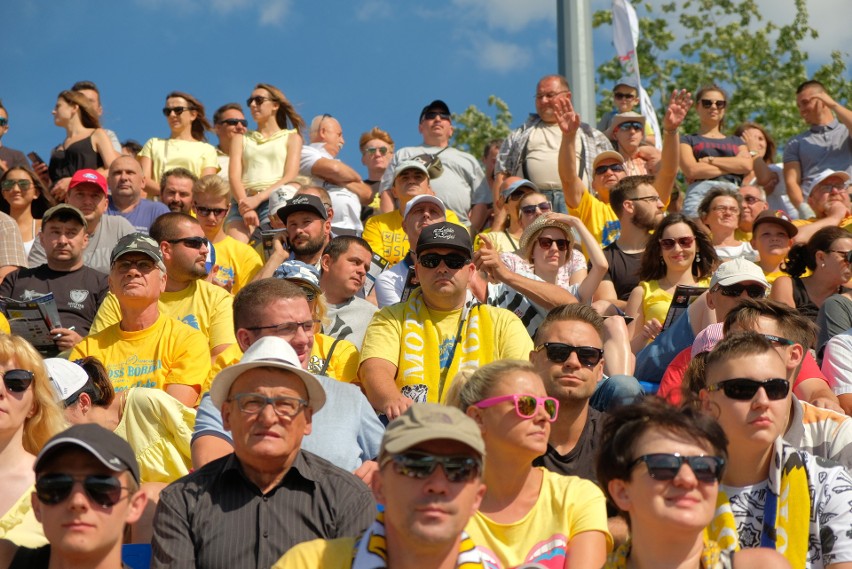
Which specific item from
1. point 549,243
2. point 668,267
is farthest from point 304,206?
point 668,267

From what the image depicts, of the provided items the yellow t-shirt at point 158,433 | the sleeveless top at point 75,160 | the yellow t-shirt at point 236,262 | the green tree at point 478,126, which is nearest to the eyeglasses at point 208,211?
the yellow t-shirt at point 236,262

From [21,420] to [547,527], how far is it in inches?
84.3

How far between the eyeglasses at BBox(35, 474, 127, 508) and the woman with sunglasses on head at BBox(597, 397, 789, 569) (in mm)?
1655

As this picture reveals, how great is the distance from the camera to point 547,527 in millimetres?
4238

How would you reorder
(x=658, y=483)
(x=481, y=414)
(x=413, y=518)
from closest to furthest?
(x=413, y=518), (x=658, y=483), (x=481, y=414)

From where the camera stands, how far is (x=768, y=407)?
4.37 m

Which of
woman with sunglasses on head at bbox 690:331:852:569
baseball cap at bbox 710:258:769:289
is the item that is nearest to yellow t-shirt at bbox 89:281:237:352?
baseball cap at bbox 710:258:769:289

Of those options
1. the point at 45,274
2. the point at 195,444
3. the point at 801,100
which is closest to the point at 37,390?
the point at 195,444

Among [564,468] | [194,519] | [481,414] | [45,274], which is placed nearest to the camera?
[194,519]

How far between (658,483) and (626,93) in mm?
9959

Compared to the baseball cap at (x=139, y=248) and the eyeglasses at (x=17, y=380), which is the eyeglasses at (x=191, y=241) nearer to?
the baseball cap at (x=139, y=248)

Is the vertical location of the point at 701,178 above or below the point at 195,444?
above

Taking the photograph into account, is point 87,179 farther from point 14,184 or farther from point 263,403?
point 263,403

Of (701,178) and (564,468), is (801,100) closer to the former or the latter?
(701,178)
